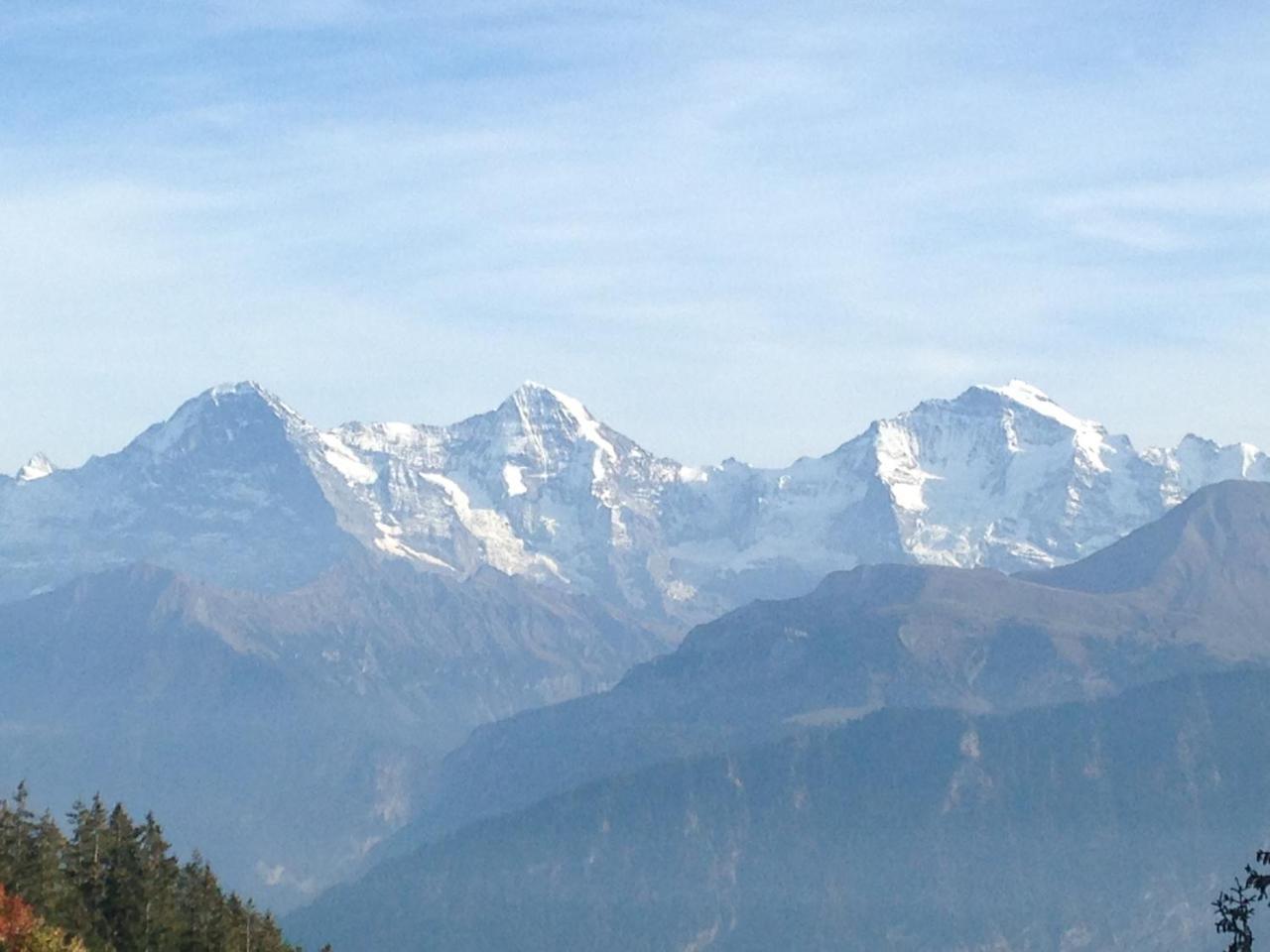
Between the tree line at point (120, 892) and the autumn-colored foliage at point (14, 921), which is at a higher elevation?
the tree line at point (120, 892)

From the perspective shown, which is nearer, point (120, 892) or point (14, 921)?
point (14, 921)

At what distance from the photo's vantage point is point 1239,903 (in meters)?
87.6

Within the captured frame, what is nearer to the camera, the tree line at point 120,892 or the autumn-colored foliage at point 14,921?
the autumn-colored foliage at point 14,921

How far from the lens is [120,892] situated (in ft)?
552

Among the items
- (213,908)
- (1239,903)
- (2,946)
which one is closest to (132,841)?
(213,908)

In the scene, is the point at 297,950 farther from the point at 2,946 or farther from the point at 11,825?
the point at 2,946

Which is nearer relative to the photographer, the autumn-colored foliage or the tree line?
the autumn-colored foliage

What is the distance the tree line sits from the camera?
542ft

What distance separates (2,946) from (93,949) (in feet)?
116

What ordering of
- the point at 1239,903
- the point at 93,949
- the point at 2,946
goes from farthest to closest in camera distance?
the point at 93,949 < the point at 2,946 < the point at 1239,903

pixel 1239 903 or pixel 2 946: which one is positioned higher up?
pixel 2 946

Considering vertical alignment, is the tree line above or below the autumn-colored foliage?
above

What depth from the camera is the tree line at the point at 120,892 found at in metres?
165

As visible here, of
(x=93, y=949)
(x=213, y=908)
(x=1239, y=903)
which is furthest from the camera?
(x=213, y=908)
